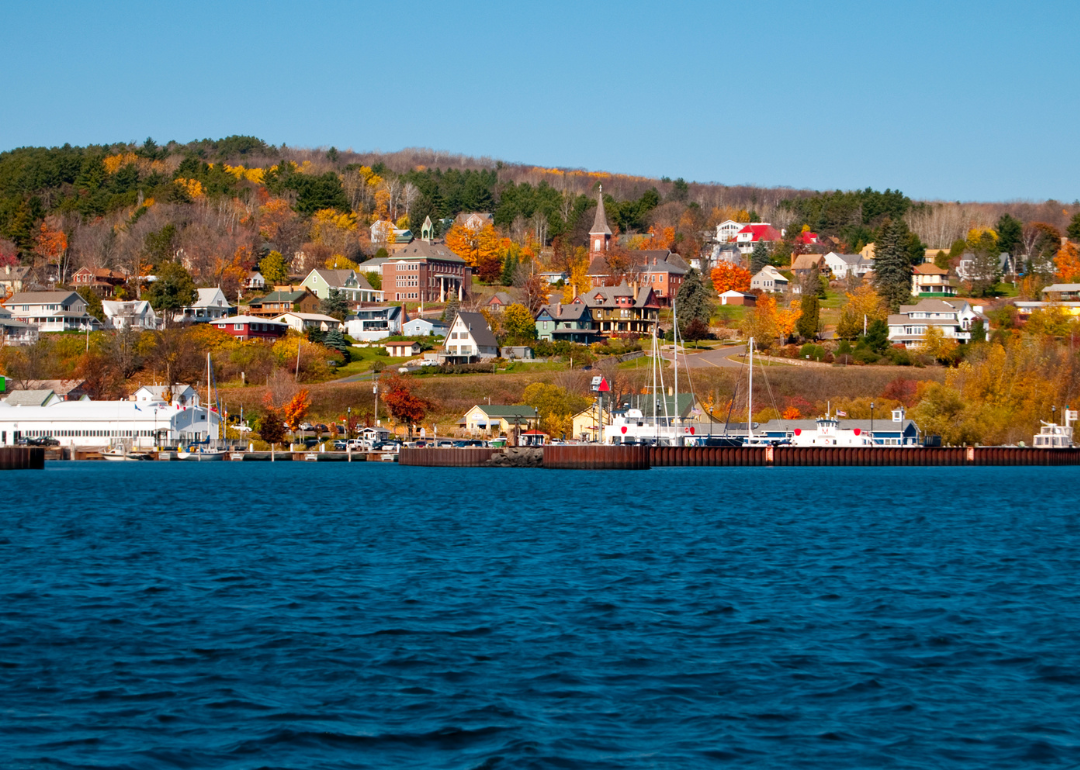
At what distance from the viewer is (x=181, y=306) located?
133 m

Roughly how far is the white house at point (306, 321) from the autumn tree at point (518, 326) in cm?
1872

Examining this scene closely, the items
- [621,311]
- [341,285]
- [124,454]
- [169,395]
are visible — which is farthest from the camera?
[341,285]

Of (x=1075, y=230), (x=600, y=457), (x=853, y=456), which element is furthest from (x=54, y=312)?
(x=1075, y=230)

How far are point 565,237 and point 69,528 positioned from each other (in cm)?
14553

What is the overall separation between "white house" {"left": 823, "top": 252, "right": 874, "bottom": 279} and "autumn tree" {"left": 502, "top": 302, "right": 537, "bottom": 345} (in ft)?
186

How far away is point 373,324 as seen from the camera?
438 feet

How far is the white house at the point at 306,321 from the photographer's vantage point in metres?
127

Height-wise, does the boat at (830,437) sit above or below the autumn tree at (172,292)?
below

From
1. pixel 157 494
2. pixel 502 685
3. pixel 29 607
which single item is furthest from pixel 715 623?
pixel 157 494

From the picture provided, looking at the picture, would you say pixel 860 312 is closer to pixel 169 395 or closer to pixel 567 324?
pixel 567 324

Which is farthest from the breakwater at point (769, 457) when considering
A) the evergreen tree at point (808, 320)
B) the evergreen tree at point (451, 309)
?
the evergreen tree at point (451, 309)

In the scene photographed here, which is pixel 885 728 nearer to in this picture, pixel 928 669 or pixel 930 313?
pixel 928 669

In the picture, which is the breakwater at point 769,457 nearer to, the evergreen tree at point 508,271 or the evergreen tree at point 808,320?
the evergreen tree at point 808,320

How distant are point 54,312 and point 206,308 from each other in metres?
16.4
